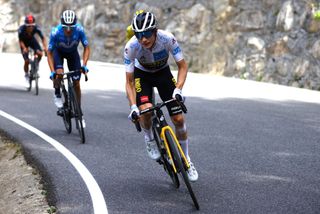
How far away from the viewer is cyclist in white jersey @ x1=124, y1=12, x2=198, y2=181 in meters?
6.75

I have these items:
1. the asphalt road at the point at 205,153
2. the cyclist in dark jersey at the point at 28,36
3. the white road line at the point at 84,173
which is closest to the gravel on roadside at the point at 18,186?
the asphalt road at the point at 205,153

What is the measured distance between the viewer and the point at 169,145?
629cm

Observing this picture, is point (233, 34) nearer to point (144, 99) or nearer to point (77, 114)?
point (77, 114)

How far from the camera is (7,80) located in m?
19.0

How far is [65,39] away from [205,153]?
327 centimetres

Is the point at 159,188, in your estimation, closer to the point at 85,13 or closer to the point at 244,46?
the point at 244,46

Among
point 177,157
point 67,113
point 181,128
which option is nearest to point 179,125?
point 181,128

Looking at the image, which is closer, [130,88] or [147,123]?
[130,88]

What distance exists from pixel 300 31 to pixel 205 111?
28.9 ft

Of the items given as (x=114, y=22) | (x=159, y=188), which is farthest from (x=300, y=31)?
(x=159, y=188)

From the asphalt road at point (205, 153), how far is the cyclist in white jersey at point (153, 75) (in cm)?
59

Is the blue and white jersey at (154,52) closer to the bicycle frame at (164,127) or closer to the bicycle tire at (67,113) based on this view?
the bicycle frame at (164,127)

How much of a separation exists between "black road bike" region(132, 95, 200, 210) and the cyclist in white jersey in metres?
0.16

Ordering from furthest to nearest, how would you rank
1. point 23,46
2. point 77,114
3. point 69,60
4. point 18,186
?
point 23,46, point 69,60, point 77,114, point 18,186
